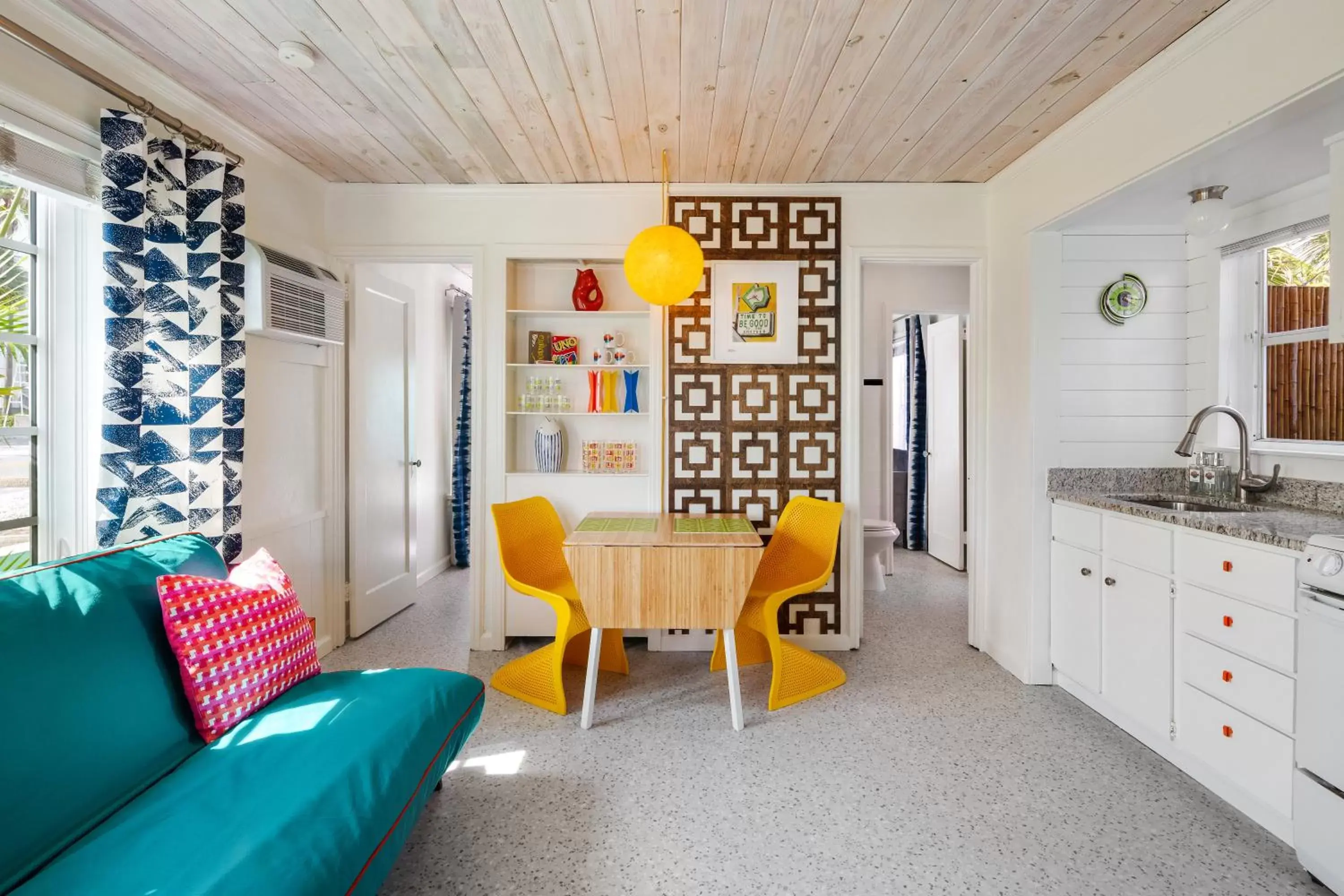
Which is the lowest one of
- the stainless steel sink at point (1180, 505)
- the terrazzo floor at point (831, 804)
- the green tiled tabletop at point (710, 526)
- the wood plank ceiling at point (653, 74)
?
the terrazzo floor at point (831, 804)

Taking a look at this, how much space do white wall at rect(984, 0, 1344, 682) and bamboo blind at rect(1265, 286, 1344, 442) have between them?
78cm

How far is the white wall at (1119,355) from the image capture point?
2.70 m

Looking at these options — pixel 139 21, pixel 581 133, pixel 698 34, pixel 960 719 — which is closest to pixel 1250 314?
pixel 960 719

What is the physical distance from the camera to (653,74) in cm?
211

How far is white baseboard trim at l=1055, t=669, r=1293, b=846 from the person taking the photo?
68.5 inches

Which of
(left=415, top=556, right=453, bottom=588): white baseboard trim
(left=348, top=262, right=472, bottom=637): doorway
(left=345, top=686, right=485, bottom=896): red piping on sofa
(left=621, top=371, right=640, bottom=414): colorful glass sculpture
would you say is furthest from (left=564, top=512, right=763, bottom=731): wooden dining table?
(left=415, top=556, right=453, bottom=588): white baseboard trim

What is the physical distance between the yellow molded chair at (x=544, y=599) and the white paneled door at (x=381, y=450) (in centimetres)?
97

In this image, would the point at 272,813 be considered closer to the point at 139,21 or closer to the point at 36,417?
the point at 36,417

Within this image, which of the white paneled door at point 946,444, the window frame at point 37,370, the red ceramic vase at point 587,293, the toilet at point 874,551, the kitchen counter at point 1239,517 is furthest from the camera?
the white paneled door at point 946,444

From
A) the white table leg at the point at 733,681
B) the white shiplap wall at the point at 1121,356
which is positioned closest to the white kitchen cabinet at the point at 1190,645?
the white shiplap wall at the point at 1121,356

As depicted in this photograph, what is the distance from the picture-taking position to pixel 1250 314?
256 cm

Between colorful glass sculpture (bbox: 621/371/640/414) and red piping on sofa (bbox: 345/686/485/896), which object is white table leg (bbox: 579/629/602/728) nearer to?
red piping on sofa (bbox: 345/686/485/896)

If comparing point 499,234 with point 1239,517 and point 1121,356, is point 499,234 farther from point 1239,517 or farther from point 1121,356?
point 1239,517

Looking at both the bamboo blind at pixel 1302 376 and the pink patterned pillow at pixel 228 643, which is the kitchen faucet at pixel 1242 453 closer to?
the bamboo blind at pixel 1302 376
